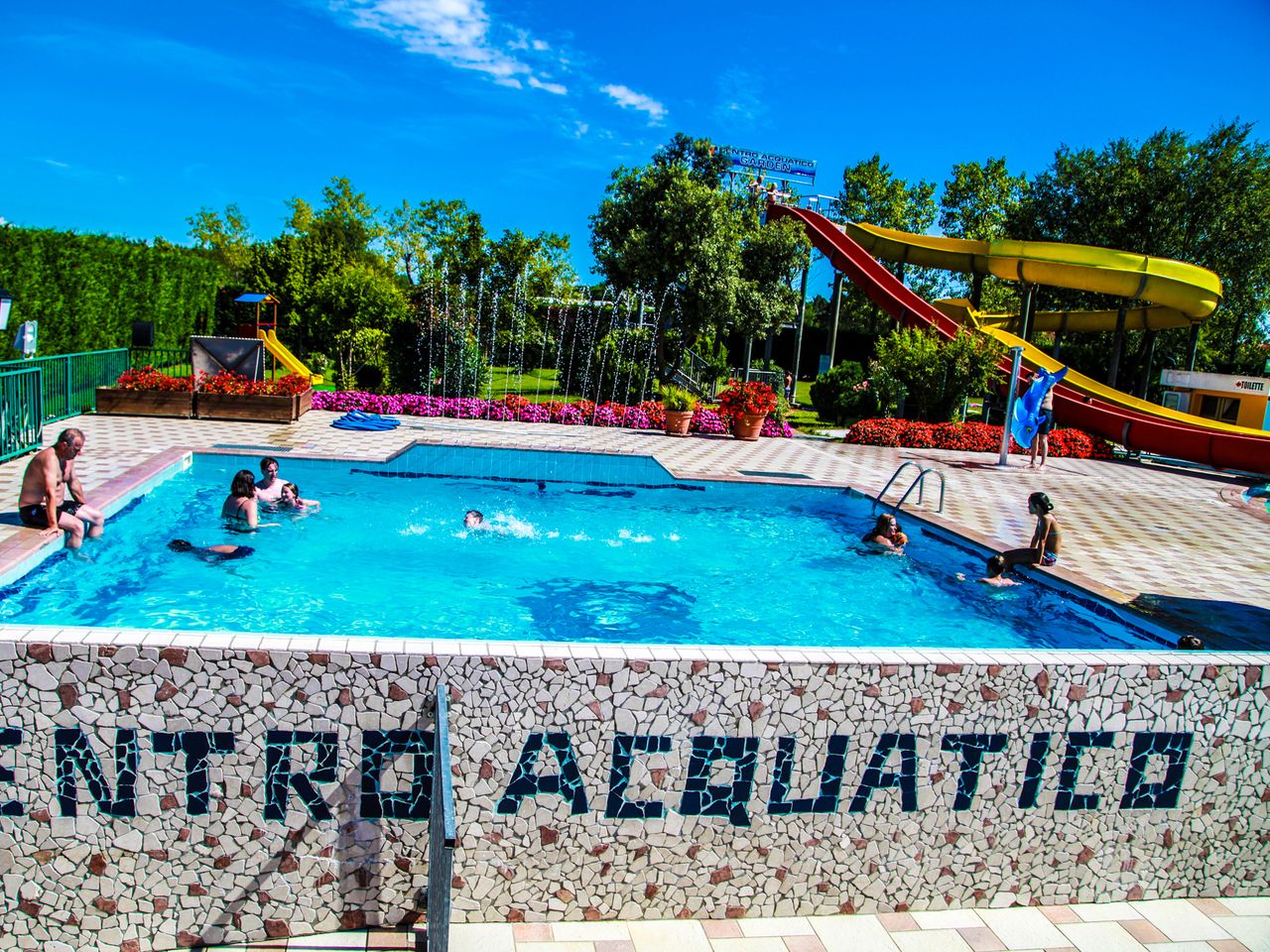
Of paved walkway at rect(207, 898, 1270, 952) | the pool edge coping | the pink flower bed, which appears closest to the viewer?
paved walkway at rect(207, 898, 1270, 952)

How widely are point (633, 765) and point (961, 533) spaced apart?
8.01 m

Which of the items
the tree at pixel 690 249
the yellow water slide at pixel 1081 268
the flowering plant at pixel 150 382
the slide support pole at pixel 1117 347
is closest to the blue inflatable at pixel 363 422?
the flowering plant at pixel 150 382

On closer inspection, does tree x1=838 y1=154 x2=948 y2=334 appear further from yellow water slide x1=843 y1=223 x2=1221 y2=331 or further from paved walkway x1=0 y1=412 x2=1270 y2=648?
paved walkway x1=0 y1=412 x2=1270 y2=648

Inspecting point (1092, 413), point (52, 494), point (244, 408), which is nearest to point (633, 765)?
point (52, 494)

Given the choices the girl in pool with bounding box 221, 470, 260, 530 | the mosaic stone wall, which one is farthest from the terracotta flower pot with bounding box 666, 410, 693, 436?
the mosaic stone wall

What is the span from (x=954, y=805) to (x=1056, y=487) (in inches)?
493

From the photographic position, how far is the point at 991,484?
15.4 meters

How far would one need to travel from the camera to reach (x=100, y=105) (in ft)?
94.2

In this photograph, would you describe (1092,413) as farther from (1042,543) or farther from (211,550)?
(211,550)

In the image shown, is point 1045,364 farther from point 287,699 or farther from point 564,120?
point 564,120

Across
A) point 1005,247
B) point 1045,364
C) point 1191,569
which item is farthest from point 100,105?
point 1191,569

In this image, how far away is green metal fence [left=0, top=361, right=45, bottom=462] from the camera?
1116 cm

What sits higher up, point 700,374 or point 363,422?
point 700,374

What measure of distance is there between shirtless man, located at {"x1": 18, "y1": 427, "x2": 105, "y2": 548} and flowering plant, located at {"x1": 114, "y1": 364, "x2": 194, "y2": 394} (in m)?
9.01
